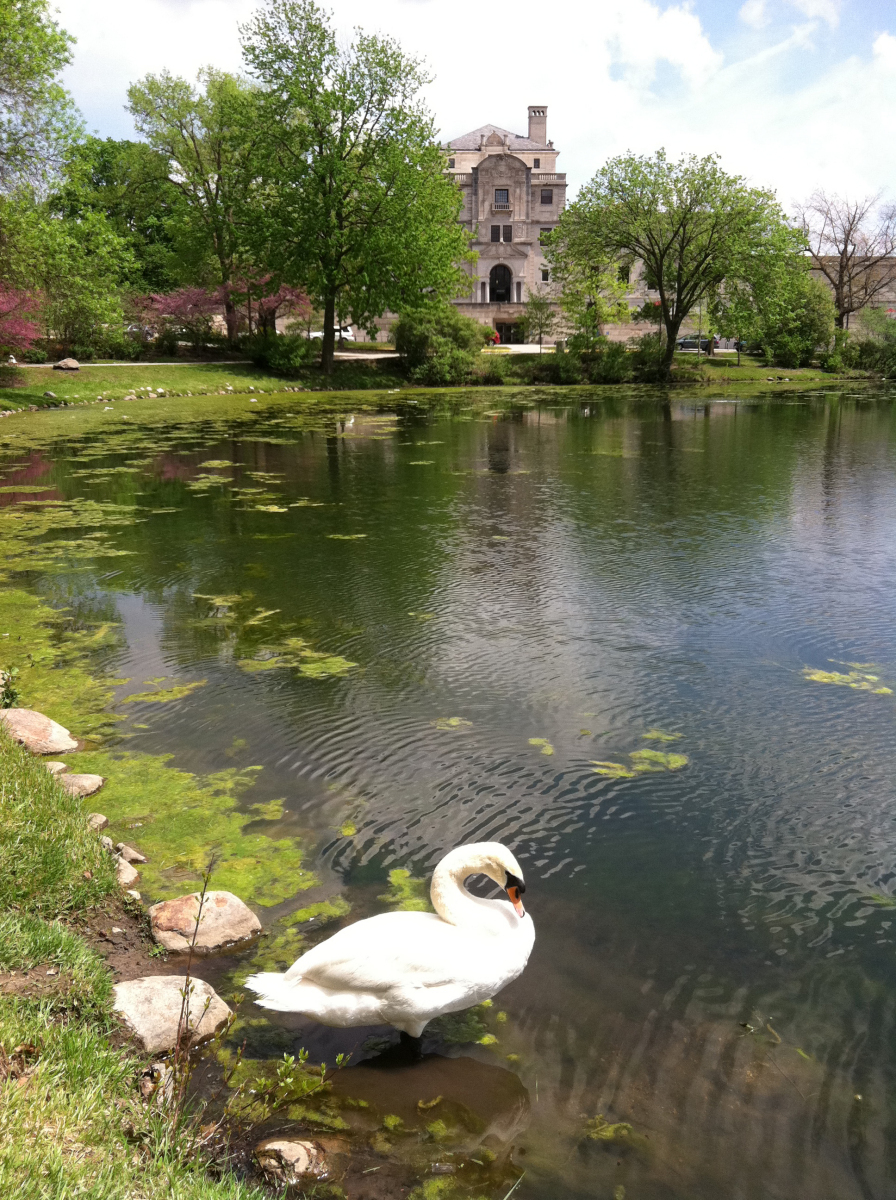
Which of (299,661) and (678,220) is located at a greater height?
(678,220)

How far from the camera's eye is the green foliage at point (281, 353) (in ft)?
155

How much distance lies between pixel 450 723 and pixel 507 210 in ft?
290

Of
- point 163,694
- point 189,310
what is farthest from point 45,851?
point 189,310

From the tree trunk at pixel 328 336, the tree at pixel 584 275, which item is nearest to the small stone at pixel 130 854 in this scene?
the tree trunk at pixel 328 336

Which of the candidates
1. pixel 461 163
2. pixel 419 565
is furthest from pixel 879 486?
pixel 461 163

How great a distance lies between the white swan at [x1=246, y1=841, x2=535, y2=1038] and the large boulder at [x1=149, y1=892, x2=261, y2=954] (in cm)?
60

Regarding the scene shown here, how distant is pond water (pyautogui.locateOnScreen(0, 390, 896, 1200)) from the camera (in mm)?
3732

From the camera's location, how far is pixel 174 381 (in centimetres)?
4169

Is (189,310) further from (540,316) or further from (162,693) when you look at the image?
(162,693)

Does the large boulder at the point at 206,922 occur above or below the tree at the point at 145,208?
below

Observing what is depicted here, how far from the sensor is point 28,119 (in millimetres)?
31688

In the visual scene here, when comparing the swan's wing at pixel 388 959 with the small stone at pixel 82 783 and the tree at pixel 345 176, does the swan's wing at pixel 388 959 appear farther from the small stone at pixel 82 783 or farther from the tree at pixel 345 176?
the tree at pixel 345 176

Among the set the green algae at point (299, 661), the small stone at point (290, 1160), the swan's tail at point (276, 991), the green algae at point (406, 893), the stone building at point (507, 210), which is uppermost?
the stone building at point (507, 210)

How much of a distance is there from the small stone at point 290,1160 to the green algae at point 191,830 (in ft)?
5.59
